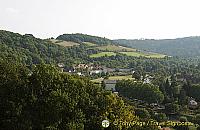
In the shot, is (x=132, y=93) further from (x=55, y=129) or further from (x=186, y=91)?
(x=55, y=129)

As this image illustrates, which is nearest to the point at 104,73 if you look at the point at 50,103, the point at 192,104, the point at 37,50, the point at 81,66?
the point at 81,66

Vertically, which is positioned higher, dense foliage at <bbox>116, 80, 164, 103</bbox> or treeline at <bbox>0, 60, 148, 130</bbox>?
treeline at <bbox>0, 60, 148, 130</bbox>

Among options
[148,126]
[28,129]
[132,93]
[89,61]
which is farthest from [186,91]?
[89,61]

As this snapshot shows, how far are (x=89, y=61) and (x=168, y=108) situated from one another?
91.2 metres

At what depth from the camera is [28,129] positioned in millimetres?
32125

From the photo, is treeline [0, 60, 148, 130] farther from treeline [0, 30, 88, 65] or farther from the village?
treeline [0, 30, 88, 65]

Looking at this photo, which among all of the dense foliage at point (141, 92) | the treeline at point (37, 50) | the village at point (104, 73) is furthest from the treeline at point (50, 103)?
the treeline at point (37, 50)

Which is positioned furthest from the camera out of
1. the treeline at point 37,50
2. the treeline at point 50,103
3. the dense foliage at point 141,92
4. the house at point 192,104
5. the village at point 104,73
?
the treeline at point 37,50

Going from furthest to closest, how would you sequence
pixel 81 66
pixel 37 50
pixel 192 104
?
pixel 37 50 → pixel 81 66 → pixel 192 104

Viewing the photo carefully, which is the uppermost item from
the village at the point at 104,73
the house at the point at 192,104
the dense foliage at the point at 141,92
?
the dense foliage at the point at 141,92

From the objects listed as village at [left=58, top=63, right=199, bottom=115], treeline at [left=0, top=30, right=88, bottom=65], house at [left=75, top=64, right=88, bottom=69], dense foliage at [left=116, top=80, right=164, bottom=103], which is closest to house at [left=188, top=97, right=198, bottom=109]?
dense foliage at [left=116, top=80, right=164, bottom=103]

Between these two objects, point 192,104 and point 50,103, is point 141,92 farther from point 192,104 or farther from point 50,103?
point 50,103

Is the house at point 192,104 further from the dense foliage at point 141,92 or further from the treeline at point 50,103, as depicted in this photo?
the treeline at point 50,103

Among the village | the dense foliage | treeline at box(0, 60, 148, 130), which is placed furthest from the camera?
the village
